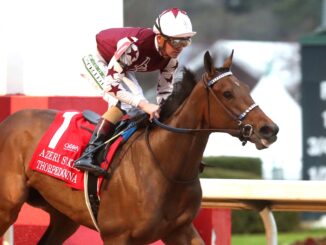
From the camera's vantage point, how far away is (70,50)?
24.8 feet

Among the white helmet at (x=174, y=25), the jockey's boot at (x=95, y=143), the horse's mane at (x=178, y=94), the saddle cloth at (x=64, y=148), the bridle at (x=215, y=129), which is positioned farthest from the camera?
the saddle cloth at (x=64, y=148)

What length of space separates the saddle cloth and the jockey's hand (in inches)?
10.6

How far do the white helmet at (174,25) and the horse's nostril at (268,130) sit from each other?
72 cm

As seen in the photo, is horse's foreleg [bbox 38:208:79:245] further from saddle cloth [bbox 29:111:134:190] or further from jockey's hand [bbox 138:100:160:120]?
jockey's hand [bbox 138:100:160:120]

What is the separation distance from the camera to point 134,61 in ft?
19.9

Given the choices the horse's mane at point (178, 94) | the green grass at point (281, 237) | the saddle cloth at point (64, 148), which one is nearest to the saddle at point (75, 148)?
the saddle cloth at point (64, 148)

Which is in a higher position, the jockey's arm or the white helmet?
the white helmet

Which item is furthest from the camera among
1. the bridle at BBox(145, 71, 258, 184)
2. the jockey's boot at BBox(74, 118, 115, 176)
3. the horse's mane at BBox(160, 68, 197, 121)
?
the jockey's boot at BBox(74, 118, 115, 176)

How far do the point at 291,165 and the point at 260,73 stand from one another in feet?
15.3

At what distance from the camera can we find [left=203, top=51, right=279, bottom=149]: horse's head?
18.0 feet

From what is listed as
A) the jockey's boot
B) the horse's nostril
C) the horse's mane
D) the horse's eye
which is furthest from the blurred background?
the horse's nostril

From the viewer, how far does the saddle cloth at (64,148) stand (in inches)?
246

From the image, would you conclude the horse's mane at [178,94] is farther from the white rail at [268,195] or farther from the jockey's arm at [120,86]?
the white rail at [268,195]

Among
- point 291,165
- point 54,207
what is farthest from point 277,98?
point 54,207
